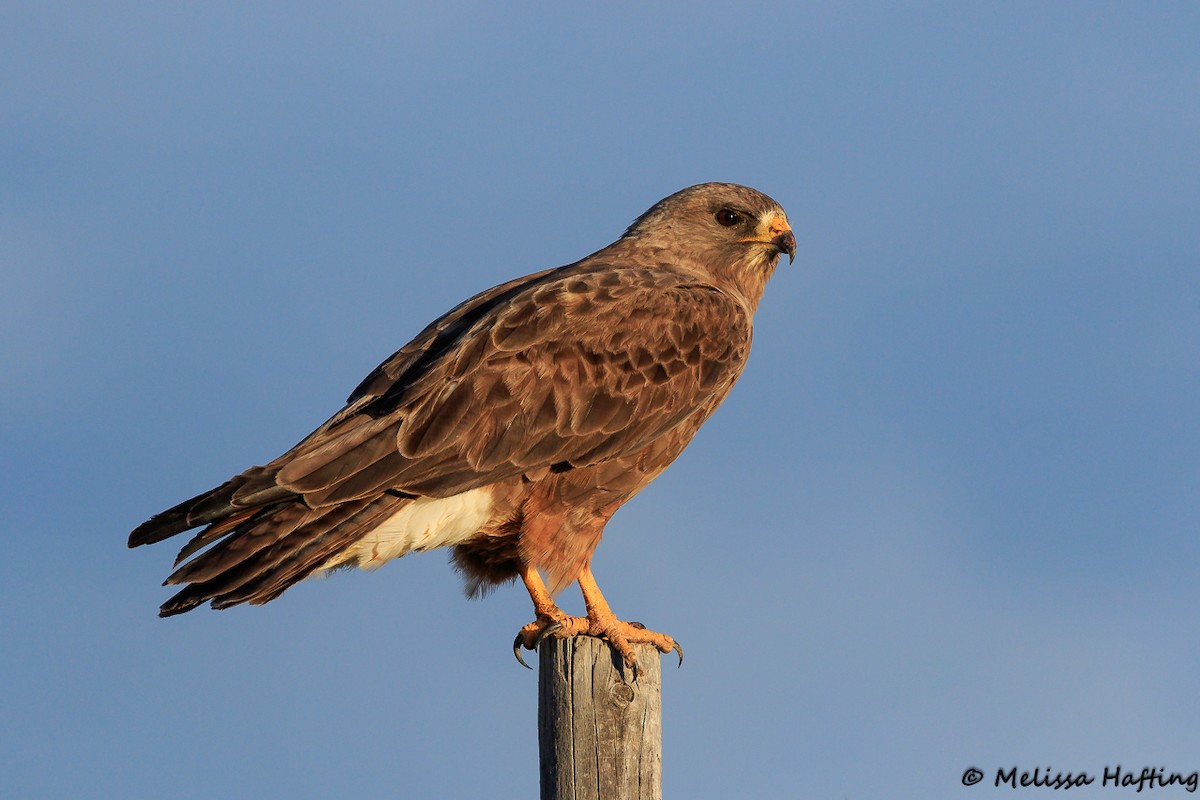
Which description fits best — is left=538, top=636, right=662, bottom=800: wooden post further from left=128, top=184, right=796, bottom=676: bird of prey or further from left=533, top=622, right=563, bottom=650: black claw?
left=533, top=622, right=563, bottom=650: black claw

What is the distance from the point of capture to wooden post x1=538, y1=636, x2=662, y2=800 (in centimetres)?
553

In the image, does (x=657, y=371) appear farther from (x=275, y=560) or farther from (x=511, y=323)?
(x=275, y=560)

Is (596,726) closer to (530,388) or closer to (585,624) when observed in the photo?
(585,624)

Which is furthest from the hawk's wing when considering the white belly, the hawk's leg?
the hawk's leg

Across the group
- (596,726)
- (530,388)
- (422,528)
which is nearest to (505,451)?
(530,388)

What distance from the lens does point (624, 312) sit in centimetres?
689

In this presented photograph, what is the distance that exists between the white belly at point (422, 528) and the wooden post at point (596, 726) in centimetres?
89

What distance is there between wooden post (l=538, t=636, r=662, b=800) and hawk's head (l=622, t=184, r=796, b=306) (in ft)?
9.54

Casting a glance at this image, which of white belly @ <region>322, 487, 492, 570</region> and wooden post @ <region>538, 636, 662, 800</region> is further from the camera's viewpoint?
white belly @ <region>322, 487, 492, 570</region>

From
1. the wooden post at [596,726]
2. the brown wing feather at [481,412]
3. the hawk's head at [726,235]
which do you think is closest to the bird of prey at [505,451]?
the brown wing feather at [481,412]

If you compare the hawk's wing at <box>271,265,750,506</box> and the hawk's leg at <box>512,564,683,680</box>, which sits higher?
the hawk's wing at <box>271,265,750,506</box>

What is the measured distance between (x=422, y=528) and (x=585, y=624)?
908 millimetres

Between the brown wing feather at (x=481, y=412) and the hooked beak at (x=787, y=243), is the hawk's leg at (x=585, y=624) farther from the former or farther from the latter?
the hooked beak at (x=787, y=243)

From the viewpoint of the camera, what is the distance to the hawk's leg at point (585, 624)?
6402 millimetres
